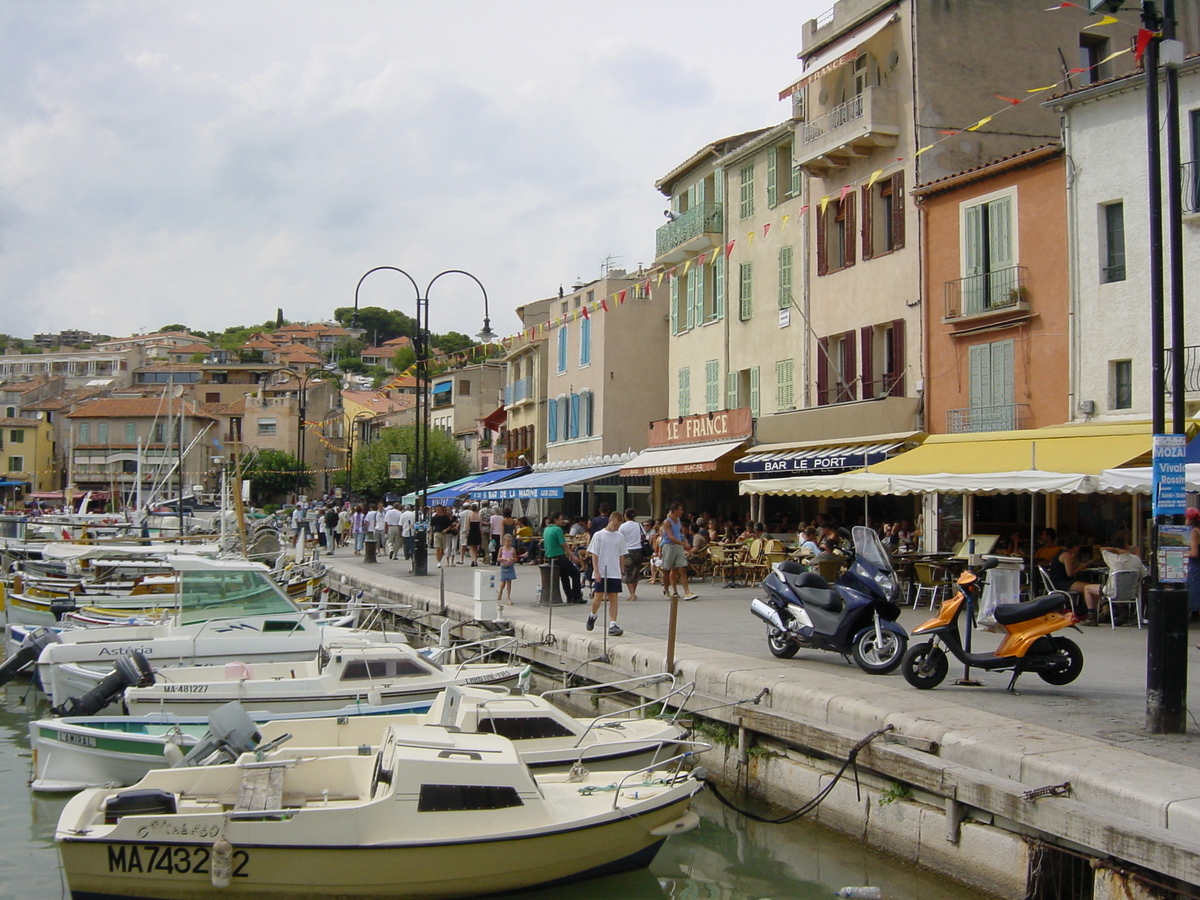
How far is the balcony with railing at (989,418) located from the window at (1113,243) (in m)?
2.78

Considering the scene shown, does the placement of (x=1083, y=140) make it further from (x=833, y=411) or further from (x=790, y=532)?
(x=790, y=532)

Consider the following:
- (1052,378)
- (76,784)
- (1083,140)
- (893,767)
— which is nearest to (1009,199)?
(1083,140)

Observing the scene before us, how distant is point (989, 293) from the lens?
2250cm

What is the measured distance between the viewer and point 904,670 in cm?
1143

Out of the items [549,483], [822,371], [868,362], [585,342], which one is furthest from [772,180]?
[585,342]

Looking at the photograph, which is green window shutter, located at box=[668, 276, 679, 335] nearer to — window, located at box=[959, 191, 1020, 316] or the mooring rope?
window, located at box=[959, 191, 1020, 316]

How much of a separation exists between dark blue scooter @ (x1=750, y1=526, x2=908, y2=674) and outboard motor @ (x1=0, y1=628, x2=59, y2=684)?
10020 millimetres

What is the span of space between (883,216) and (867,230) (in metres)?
0.47

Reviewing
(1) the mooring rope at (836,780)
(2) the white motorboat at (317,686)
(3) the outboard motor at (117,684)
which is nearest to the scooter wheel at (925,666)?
(1) the mooring rope at (836,780)

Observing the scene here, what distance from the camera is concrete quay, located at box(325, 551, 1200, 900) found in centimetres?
750

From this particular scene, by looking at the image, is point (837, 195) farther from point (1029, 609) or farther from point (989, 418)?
point (1029, 609)

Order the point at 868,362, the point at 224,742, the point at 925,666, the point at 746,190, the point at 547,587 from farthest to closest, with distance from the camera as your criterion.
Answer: the point at 746,190 → the point at 868,362 → the point at 547,587 → the point at 925,666 → the point at 224,742

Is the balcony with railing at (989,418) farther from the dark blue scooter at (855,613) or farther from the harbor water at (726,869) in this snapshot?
the harbor water at (726,869)

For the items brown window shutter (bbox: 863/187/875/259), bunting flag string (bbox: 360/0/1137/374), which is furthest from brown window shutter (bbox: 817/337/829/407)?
bunting flag string (bbox: 360/0/1137/374)
